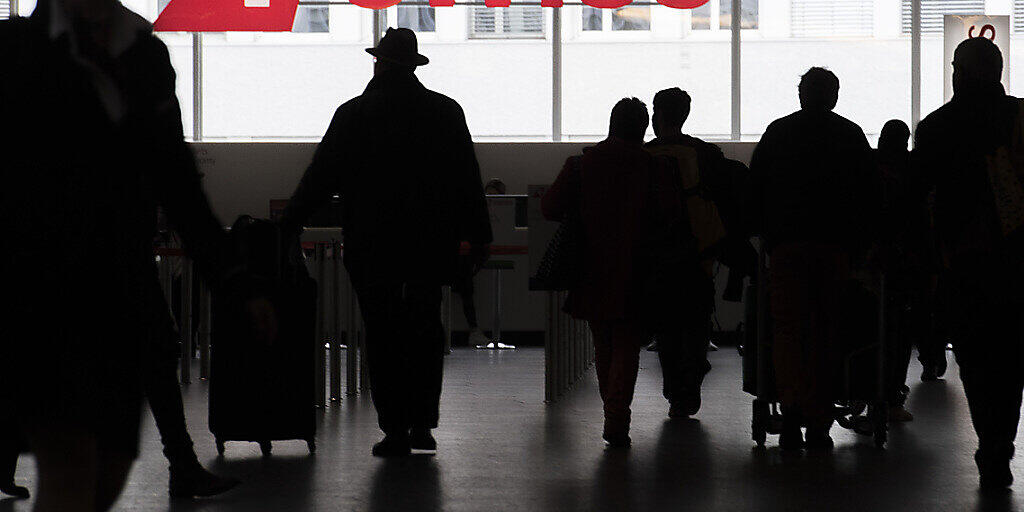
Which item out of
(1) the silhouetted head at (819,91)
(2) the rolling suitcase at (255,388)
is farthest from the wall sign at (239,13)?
(2) the rolling suitcase at (255,388)

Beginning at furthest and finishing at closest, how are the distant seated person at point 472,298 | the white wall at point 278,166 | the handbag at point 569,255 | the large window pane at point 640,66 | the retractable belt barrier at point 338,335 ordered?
1. the large window pane at point 640,66
2. the white wall at point 278,166
3. the retractable belt barrier at point 338,335
4. the handbag at point 569,255
5. the distant seated person at point 472,298

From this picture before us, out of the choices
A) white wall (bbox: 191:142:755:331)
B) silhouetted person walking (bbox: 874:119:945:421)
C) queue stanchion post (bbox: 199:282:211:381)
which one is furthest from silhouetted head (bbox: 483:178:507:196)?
silhouetted person walking (bbox: 874:119:945:421)

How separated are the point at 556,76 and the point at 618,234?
24.8 ft

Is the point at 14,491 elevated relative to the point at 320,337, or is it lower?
lower

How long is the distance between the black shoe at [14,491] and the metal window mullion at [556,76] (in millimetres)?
8690

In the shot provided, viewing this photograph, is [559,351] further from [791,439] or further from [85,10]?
[85,10]

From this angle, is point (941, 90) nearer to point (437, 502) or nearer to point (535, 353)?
point (535, 353)

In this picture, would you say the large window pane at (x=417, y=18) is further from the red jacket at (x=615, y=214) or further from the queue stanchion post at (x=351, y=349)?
the red jacket at (x=615, y=214)

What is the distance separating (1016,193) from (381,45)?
2.00m

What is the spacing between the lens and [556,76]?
12.0m

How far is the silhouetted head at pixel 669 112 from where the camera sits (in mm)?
5270

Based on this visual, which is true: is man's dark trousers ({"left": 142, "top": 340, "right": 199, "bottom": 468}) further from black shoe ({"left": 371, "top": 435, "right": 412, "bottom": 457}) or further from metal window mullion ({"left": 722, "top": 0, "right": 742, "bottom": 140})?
metal window mullion ({"left": 722, "top": 0, "right": 742, "bottom": 140})

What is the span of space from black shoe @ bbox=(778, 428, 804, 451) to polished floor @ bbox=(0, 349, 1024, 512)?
0.04 meters

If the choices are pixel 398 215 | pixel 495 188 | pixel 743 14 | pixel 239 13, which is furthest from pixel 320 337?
pixel 743 14
